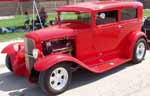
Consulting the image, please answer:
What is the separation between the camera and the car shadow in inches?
270

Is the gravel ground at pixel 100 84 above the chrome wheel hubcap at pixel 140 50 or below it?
below

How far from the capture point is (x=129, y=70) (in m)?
8.12

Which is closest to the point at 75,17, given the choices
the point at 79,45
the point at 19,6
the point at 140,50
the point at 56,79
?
the point at 79,45

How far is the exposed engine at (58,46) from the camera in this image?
6840mm

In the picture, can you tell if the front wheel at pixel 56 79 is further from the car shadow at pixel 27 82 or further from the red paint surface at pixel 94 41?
the car shadow at pixel 27 82

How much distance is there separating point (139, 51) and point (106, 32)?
1.45 meters

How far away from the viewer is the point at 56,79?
6559 mm

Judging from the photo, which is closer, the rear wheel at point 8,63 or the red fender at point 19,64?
the red fender at point 19,64

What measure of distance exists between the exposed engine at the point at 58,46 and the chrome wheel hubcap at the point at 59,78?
549mm

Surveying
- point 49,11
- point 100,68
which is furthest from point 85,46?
point 49,11

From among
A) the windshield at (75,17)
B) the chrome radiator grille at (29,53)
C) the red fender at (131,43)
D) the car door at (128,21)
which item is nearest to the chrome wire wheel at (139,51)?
the red fender at (131,43)

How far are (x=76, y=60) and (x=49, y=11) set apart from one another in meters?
25.1

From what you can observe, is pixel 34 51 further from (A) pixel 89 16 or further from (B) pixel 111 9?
(B) pixel 111 9

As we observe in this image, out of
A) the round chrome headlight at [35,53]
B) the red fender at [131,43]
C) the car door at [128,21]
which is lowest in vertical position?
the red fender at [131,43]
